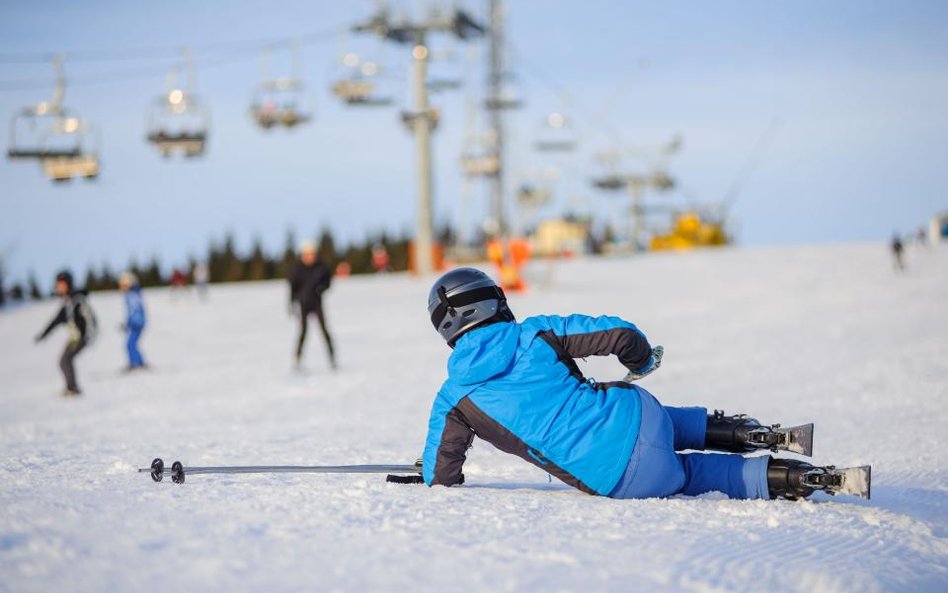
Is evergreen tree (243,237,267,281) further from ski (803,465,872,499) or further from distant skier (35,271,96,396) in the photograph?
ski (803,465,872,499)

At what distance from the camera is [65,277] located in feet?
43.3

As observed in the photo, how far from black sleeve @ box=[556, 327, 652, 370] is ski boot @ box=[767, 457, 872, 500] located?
784 mm

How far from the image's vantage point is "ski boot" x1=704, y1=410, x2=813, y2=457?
485cm

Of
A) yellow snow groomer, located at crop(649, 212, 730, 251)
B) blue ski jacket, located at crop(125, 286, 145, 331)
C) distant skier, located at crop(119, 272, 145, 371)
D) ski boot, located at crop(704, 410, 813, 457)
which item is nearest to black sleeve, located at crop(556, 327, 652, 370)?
ski boot, located at crop(704, 410, 813, 457)

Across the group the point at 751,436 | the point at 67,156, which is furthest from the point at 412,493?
the point at 67,156

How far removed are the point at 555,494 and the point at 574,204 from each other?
77.7 metres

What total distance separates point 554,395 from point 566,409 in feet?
0.27

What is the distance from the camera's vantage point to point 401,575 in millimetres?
3354

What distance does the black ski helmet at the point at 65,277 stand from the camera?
517 inches

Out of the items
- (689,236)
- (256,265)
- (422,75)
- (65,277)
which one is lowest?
(256,265)

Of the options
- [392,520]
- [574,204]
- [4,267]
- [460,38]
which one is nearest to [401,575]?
[392,520]

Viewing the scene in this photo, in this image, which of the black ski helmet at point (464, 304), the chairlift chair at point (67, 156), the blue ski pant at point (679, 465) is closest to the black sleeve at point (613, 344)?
the blue ski pant at point (679, 465)

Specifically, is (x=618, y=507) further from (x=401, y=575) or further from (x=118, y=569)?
(x=118, y=569)

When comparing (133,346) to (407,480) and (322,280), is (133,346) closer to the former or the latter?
(322,280)
